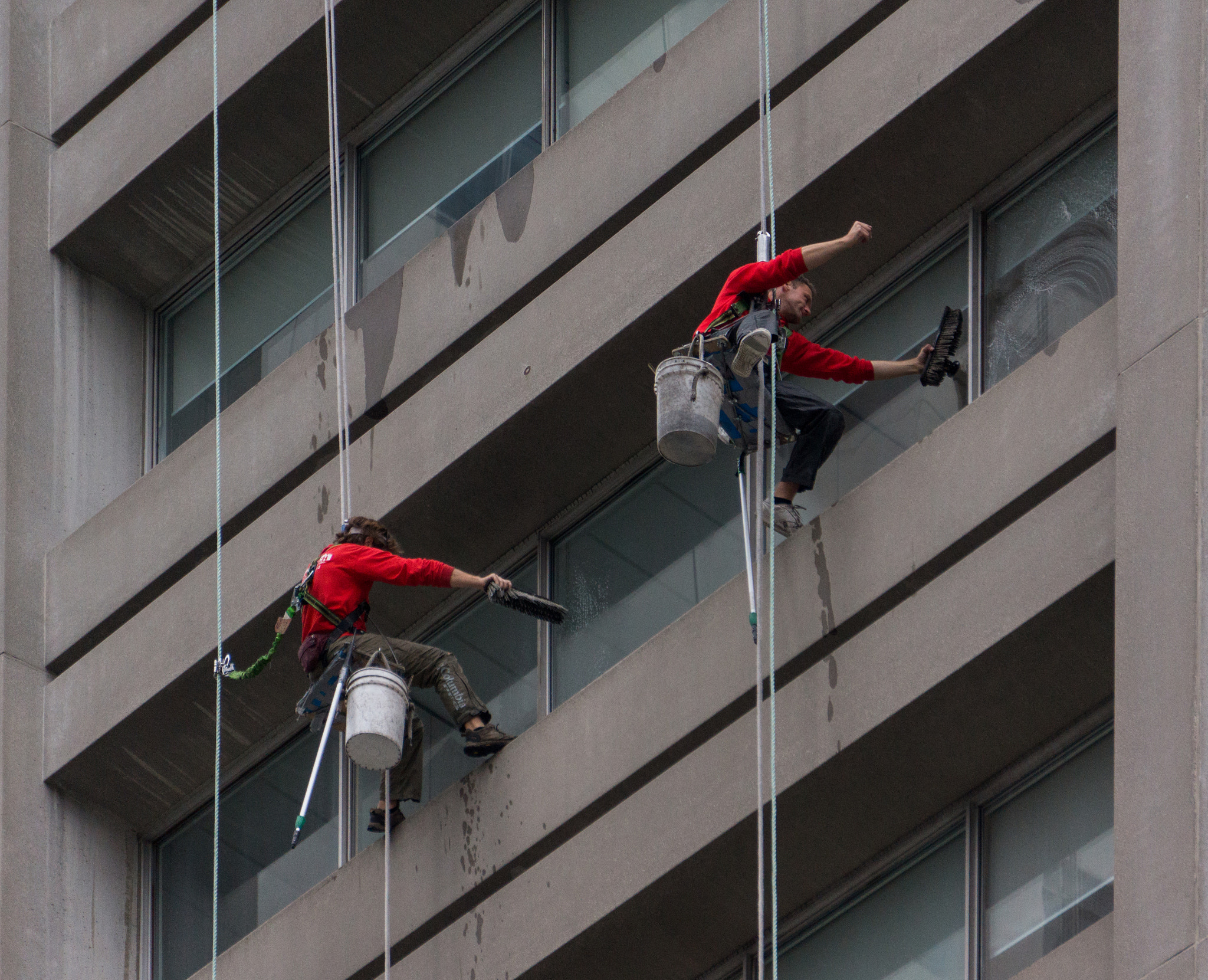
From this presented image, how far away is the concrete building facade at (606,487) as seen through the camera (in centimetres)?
1397

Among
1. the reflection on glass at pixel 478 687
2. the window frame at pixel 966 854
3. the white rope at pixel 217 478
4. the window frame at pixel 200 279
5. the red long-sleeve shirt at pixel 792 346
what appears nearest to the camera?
the window frame at pixel 966 854

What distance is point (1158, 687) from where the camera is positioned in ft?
42.0

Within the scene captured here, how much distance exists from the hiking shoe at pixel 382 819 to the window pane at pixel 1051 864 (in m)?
3.69

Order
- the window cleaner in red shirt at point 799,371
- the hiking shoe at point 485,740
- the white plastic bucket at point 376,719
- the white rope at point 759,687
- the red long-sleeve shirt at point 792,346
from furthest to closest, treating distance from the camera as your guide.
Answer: the hiking shoe at point 485,740
the white plastic bucket at point 376,719
the window cleaner in red shirt at point 799,371
the red long-sleeve shirt at point 792,346
the white rope at point 759,687

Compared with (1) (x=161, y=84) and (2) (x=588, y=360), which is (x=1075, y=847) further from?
(1) (x=161, y=84)

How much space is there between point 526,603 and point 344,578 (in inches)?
56.3

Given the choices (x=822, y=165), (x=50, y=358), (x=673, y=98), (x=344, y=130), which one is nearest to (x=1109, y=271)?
(x=822, y=165)

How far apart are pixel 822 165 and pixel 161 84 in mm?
6055

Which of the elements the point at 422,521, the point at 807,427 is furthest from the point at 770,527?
the point at 422,521

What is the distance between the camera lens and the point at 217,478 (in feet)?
60.3

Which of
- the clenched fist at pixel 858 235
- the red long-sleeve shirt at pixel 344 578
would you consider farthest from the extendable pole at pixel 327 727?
the clenched fist at pixel 858 235

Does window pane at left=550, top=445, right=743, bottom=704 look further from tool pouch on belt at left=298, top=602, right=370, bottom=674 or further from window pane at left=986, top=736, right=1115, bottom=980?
window pane at left=986, top=736, right=1115, bottom=980

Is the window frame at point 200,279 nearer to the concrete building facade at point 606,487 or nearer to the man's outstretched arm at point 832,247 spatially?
the concrete building facade at point 606,487

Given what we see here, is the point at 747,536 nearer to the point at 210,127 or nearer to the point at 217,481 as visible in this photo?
the point at 217,481
